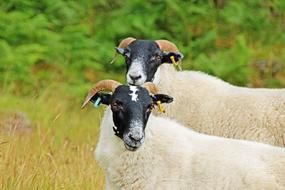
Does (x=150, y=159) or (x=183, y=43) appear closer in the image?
(x=150, y=159)

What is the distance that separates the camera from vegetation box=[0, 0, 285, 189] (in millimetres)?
14328

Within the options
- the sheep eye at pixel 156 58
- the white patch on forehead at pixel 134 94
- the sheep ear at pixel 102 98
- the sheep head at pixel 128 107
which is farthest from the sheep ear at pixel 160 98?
the sheep eye at pixel 156 58

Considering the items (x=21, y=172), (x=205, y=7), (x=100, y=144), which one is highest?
(x=100, y=144)

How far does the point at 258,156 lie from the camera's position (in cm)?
734

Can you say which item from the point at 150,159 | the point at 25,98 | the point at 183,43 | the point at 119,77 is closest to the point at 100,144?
the point at 150,159

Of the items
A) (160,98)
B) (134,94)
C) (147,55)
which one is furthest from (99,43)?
(134,94)

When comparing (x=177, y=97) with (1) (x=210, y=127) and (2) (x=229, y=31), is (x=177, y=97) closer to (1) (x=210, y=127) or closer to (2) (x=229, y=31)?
(1) (x=210, y=127)

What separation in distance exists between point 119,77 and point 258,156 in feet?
29.1

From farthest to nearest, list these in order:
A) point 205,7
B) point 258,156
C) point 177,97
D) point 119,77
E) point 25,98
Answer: point 205,7
point 119,77
point 25,98
point 177,97
point 258,156

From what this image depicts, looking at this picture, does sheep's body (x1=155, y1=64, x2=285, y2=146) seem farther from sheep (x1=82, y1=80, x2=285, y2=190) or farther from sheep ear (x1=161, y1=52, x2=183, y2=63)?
sheep (x1=82, y1=80, x2=285, y2=190)

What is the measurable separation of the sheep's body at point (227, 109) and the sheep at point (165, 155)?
1.43 meters

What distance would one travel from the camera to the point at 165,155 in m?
7.43

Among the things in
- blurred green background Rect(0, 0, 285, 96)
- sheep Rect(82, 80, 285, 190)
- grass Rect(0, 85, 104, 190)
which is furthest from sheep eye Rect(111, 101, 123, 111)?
blurred green background Rect(0, 0, 285, 96)

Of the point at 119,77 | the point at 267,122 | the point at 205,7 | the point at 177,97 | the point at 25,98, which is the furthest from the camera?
the point at 205,7
